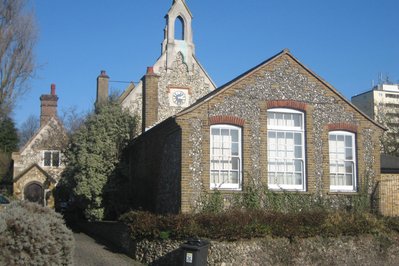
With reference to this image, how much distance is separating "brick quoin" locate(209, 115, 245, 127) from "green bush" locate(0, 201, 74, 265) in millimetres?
7714

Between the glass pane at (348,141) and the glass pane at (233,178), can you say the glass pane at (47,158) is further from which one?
the glass pane at (348,141)

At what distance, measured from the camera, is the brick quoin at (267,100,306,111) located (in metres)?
18.4

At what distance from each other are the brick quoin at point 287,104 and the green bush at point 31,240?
9582 mm

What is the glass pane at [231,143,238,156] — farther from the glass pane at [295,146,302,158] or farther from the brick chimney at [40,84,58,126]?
the brick chimney at [40,84,58,126]

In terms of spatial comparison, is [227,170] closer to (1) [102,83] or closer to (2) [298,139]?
(2) [298,139]

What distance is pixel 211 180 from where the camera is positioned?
686 inches

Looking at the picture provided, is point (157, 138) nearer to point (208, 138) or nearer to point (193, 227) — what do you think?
point (208, 138)

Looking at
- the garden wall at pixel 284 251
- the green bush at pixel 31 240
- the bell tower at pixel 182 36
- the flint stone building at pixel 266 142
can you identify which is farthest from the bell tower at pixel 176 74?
the green bush at pixel 31 240

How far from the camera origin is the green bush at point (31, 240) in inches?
388

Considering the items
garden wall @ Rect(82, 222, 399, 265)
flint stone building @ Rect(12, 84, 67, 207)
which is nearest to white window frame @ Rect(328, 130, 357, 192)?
garden wall @ Rect(82, 222, 399, 265)

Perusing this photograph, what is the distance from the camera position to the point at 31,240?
10.1 m

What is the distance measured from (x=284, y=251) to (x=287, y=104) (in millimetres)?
5456

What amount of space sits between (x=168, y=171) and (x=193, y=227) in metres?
3.82

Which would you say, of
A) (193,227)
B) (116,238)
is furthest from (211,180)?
(116,238)
